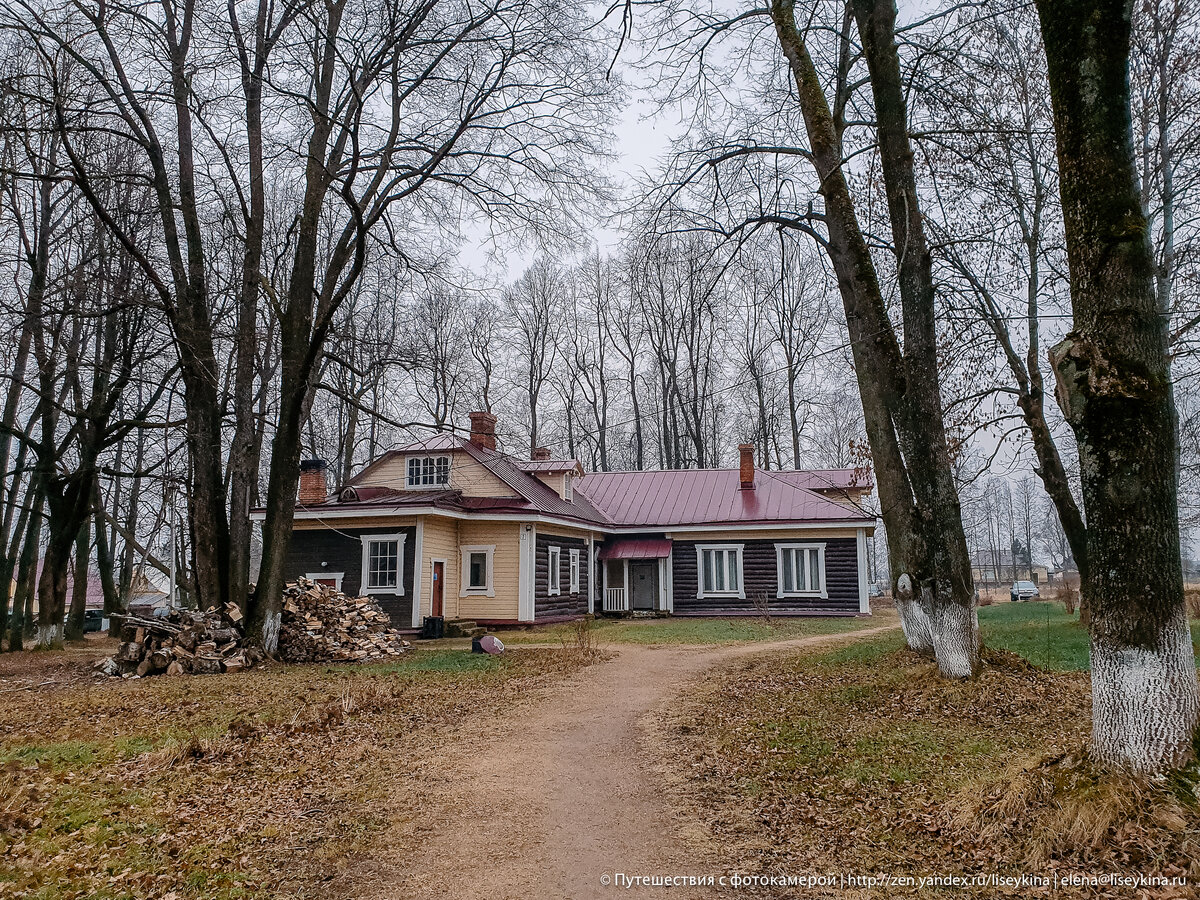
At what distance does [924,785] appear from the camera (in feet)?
18.0

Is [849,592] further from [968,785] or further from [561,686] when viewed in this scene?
[968,785]

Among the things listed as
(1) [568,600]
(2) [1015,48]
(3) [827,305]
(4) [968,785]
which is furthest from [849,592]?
(4) [968,785]

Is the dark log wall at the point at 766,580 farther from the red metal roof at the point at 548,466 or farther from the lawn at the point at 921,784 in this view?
the lawn at the point at 921,784

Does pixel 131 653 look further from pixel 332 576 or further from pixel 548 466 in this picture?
pixel 548 466

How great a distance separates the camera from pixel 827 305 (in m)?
12.1

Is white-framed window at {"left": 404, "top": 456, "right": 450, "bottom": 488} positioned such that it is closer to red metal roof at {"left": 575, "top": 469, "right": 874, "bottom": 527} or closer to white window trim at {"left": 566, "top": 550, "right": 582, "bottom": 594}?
white window trim at {"left": 566, "top": 550, "right": 582, "bottom": 594}

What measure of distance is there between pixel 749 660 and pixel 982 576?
2279 inches

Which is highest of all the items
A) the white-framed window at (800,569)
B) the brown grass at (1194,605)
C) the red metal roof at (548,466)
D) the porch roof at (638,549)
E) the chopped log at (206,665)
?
the red metal roof at (548,466)

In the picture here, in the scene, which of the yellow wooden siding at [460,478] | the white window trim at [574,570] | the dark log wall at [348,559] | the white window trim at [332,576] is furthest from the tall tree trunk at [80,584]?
the white window trim at [574,570]

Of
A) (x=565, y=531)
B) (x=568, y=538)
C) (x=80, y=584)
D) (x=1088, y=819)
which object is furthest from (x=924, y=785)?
(x=80, y=584)

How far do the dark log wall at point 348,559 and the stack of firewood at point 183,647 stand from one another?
5.83 meters

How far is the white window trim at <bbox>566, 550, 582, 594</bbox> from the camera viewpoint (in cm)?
2408

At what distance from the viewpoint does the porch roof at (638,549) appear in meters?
26.0

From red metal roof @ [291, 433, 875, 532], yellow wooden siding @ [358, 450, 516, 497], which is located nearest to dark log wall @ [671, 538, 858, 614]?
red metal roof @ [291, 433, 875, 532]
